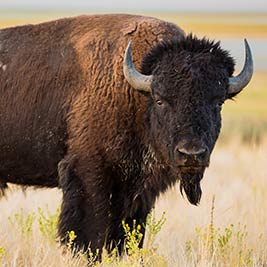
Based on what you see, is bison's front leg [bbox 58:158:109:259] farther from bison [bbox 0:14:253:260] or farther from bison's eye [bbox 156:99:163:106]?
bison's eye [bbox 156:99:163:106]

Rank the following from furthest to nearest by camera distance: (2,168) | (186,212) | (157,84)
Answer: (186,212), (2,168), (157,84)

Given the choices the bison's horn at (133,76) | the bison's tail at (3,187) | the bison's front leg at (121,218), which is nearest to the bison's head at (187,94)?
the bison's horn at (133,76)

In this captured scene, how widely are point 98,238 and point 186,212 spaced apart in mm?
2841

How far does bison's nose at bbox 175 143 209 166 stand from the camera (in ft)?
22.6

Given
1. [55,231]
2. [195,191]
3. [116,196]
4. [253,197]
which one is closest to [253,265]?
[195,191]

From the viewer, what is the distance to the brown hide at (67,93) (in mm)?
7848

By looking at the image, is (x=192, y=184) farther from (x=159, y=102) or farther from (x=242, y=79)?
(x=242, y=79)

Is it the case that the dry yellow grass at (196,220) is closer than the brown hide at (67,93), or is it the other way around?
the dry yellow grass at (196,220)

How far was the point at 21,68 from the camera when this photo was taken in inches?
332

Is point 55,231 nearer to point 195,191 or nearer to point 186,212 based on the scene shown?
point 195,191

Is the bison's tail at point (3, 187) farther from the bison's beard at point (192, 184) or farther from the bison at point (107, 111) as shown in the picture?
the bison's beard at point (192, 184)

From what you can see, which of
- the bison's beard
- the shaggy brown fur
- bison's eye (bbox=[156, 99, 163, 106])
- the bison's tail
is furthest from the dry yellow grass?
bison's eye (bbox=[156, 99, 163, 106])

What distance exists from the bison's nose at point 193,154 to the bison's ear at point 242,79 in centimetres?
88

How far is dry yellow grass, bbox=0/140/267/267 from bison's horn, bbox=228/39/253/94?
4.27ft
